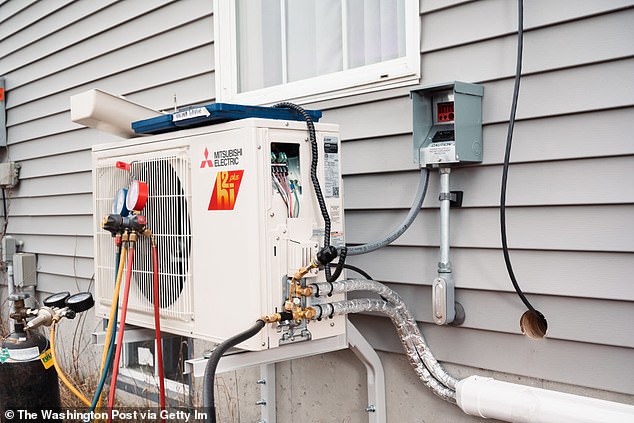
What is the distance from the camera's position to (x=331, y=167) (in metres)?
2.29

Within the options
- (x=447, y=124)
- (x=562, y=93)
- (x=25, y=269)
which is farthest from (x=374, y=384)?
(x=25, y=269)

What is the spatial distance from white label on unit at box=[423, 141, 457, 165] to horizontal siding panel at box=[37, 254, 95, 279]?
299 centimetres

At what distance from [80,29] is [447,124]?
10.6 ft

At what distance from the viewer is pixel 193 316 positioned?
7.59 feet

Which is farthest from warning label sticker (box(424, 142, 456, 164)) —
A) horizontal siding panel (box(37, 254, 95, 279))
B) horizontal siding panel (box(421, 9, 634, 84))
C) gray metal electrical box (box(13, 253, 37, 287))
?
gray metal electrical box (box(13, 253, 37, 287))

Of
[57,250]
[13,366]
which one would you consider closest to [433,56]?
[13,366]

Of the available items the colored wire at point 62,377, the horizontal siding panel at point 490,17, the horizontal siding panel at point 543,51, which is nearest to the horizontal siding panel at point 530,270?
the horizontal siding panel at point 543,51

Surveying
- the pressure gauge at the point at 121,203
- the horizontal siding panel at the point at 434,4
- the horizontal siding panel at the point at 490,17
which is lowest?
the pressure gauge at the point at 121,203

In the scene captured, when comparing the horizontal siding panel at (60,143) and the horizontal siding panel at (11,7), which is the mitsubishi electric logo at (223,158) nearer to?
the horizontal siding panel at (60,143)

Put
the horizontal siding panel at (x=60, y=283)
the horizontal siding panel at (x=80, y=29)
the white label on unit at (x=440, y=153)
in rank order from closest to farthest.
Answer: the white label on unit at (x=440, y=153) → the horizontal siding panel at (x=80, y=29) → the horizontal siding panel at (x=60, y=283)

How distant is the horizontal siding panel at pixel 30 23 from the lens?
4914 mm

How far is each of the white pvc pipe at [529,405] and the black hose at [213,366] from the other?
27.5 inches

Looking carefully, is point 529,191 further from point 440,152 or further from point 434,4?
point 434,4

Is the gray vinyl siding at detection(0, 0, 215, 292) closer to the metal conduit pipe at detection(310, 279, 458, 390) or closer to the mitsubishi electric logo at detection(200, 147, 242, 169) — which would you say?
the mitsubishi electric logo at detection(200, 147, 242, 169)
